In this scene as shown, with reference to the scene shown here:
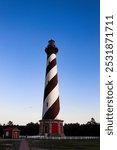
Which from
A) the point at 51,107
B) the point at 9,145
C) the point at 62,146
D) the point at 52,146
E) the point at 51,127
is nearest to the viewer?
the point at 52,146

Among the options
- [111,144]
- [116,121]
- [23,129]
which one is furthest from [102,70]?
[23,129]

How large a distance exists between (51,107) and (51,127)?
126 inches

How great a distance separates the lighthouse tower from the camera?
139 ft

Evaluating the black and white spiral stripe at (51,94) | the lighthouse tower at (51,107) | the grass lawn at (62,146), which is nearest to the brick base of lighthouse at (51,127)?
the lighthouse tower at (51,107)

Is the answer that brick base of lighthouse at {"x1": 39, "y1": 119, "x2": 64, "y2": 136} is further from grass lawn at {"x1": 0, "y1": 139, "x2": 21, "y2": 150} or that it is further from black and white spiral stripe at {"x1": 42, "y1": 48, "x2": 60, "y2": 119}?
grass lawn at {"x1": 0, "y1": 139, "x2": 21, "y2": 150}

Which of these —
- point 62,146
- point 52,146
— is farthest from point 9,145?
point 62,146

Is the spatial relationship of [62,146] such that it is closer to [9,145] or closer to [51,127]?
[9,145]

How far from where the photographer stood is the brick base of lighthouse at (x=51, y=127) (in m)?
42.1

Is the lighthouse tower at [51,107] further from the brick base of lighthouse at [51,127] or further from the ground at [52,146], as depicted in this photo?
the ground at [52,146]

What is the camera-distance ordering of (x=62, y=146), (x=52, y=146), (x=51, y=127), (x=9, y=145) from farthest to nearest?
(x=51, y=127)
(x=9, y=145)
(x=62, y=146)
(x=52, y=146)

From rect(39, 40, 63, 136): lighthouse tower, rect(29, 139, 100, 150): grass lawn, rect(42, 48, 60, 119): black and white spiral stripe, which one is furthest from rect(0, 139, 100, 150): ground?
rect(42, 48, 60, 119): black and white spiral stripe

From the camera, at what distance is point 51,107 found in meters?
42.2

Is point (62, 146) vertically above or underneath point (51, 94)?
underneath

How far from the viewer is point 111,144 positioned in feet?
45.6
